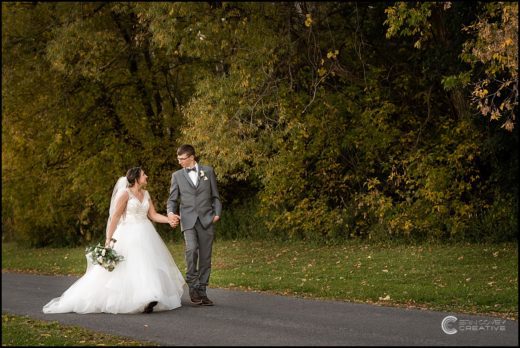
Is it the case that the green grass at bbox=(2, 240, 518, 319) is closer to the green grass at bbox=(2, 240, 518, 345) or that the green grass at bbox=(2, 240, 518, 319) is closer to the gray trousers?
the green grass at bbox=(2, 240, 518, 345)

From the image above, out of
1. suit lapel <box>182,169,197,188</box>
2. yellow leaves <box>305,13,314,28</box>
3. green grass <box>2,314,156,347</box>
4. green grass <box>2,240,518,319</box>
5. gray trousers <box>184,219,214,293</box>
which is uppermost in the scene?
yellow leaves <box>305,13,314,28</box>

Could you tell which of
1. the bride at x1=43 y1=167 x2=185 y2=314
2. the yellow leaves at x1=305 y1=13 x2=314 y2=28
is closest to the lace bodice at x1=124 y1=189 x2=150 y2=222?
the bride at x1=43 y1=167 x2=185 y2=314

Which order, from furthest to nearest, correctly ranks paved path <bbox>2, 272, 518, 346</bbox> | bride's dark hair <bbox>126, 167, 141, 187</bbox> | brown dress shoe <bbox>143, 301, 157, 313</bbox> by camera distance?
bride's dark hair <bbox>126, 167, 141, 187</bbox>, brown dress shoe <bbox>143, 301, 157, 313</bbox>, paved path <bbox>2, 272, 518, 346</bbox>

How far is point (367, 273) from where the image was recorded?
47.8ft

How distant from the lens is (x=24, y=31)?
1000 inches

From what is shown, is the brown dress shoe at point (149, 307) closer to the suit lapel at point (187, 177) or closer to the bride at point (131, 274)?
the bride at point (131, 274)

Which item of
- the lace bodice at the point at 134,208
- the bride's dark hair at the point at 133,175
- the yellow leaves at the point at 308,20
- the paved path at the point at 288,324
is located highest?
the yellow leaves at the point at 308,20

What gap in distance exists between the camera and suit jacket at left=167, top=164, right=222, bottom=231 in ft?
36.4

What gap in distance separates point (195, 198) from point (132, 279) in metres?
1.43

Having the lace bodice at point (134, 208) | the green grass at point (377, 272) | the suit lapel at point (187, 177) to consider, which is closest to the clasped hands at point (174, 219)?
the suit lapel at point (187, 177)

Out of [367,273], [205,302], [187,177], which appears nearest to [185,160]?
[187,177]

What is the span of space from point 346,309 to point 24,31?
18.5 m

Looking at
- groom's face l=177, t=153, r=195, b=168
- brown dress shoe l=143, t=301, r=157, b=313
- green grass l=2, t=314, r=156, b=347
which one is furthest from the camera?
groom's face l=177, t=153, r=195, b=168

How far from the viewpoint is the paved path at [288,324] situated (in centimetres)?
819
